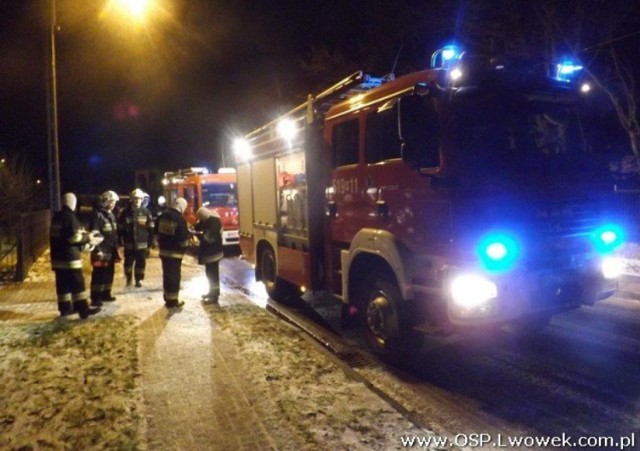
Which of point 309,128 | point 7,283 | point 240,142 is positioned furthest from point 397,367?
point 7,283

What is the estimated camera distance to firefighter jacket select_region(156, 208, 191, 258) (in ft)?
26.3

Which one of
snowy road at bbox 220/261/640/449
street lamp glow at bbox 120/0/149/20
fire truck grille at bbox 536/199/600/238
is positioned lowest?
snowy road at bbox 220/261/640/449

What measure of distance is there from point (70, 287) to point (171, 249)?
1433 mm

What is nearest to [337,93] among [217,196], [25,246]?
[25,246]

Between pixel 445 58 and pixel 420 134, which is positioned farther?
pixel 445 58

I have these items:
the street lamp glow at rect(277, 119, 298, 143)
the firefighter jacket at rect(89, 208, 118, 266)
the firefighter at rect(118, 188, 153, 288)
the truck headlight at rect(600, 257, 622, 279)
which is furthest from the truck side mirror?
the firefighter at rect(118, 188, 153, 288)

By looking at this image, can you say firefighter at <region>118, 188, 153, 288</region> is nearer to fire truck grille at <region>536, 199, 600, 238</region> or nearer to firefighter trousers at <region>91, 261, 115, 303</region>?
firefighter trousers at <region>91, 261, 115, 303</region>

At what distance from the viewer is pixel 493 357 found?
5.53 m

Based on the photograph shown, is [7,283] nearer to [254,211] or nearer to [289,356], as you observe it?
[254,211]

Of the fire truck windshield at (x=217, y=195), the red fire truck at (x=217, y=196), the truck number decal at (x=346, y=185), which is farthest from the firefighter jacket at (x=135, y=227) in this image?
the fire truck windshield at (x=217, y=195)

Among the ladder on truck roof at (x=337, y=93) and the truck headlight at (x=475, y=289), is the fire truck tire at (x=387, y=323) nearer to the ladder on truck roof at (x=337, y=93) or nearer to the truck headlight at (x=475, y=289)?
the truck headlight at (x=475, y=289)

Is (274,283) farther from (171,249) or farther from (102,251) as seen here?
(102,251)

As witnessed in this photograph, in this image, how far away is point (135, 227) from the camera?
31.9 ft

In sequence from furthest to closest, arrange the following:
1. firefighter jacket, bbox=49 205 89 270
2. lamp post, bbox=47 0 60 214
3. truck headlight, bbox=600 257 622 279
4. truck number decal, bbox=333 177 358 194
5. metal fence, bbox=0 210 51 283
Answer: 1. lamp post, bbox=47 0 60 214
2. metal fence, bbox=0 210 51 283
3. firefighter jacket, bbox=49 205 89 270
4. truck number decal, bbox=333 177 358 194
5. truck headlight, bbox=600 257 622 279
